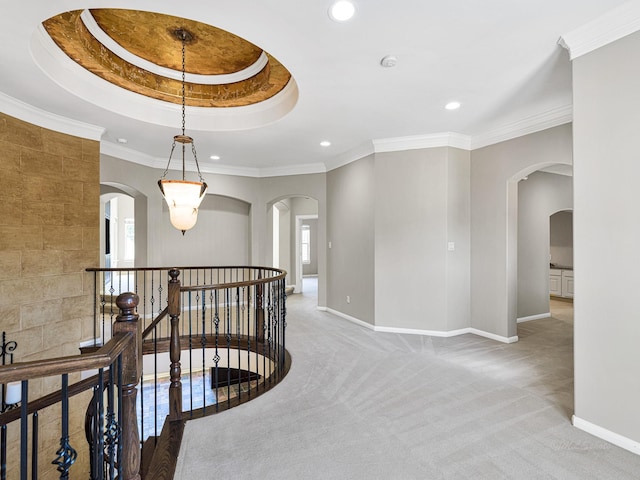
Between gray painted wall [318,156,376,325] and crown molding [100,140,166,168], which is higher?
crown molding [100,140,166,168]

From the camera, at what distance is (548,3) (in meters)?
2.12

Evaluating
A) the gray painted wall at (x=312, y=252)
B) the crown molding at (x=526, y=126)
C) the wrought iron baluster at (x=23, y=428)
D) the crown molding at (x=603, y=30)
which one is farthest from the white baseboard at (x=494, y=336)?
the gray painted wall at (x=312, y=252)

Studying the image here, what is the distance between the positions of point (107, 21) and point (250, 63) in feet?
4.48

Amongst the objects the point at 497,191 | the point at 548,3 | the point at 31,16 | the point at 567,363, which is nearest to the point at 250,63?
the point at 31,16

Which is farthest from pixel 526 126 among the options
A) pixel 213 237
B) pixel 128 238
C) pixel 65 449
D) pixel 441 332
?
pixel 128 238

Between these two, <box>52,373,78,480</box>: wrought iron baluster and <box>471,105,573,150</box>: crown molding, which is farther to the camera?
<box>471,105,573,150</box>: crown molding

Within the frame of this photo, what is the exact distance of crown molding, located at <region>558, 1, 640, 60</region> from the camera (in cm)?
212

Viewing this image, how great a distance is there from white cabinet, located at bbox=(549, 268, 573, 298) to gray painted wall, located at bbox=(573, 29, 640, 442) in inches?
257

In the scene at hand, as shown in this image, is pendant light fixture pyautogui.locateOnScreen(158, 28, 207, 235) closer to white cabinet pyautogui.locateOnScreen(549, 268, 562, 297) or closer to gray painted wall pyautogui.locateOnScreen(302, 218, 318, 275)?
white cabinet pyautogui.locateOnScreen(549, 268, 562, 297)

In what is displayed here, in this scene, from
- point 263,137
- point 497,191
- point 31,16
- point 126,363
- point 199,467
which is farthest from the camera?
point 263,137

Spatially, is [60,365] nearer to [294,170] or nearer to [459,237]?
[459,237]

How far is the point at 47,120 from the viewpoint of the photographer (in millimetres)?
3891

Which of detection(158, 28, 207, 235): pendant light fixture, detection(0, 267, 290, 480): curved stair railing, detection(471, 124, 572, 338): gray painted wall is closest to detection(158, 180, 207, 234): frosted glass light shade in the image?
detection(158, 28, 207, 235): pendant light fixture

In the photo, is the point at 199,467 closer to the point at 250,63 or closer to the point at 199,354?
the point at 199,354
